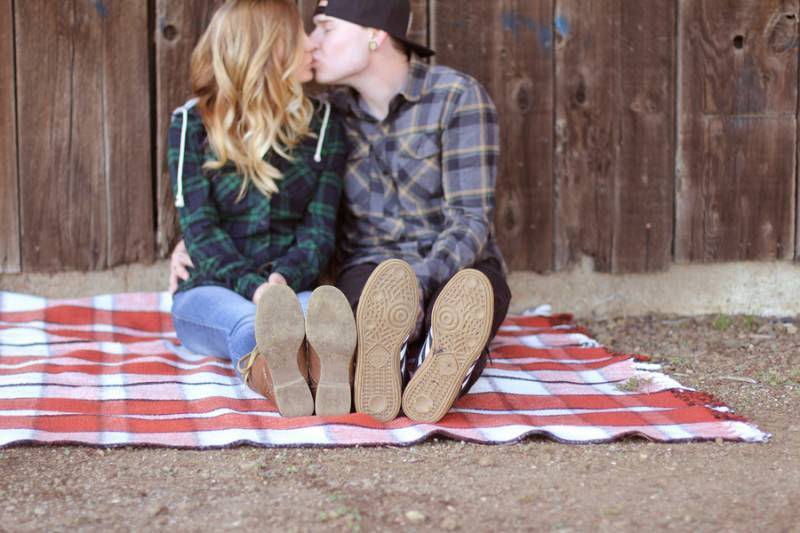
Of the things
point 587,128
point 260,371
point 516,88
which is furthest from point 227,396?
point 587,128

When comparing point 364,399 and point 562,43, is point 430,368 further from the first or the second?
point 562,43

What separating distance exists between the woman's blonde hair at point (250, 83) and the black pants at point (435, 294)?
0.42 meters

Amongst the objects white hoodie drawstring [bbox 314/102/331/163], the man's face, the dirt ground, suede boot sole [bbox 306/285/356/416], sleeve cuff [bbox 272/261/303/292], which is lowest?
the dirt ground

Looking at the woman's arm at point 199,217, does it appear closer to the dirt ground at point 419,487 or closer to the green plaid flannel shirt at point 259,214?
the green plaid flannel shirt at point 259,214

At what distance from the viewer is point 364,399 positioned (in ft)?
8.23

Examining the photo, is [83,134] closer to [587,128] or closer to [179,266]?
[179,266]

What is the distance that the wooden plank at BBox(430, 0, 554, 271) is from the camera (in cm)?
372

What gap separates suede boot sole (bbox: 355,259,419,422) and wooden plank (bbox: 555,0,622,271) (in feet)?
5.07

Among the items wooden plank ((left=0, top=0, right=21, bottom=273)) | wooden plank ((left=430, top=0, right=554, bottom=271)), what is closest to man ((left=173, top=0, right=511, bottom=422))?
wooden plank ((left=430, top=0, right=554, bottom=271))

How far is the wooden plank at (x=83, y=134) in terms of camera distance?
362 centimetres

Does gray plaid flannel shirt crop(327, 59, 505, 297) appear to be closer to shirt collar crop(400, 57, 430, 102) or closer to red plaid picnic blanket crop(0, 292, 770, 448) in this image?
shirt collar crop(400, 57, 430, 102)

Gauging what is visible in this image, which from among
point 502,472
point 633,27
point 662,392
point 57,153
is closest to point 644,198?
point 633,27

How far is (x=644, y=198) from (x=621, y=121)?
0.32m

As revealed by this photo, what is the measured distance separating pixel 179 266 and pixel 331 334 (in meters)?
1.18
